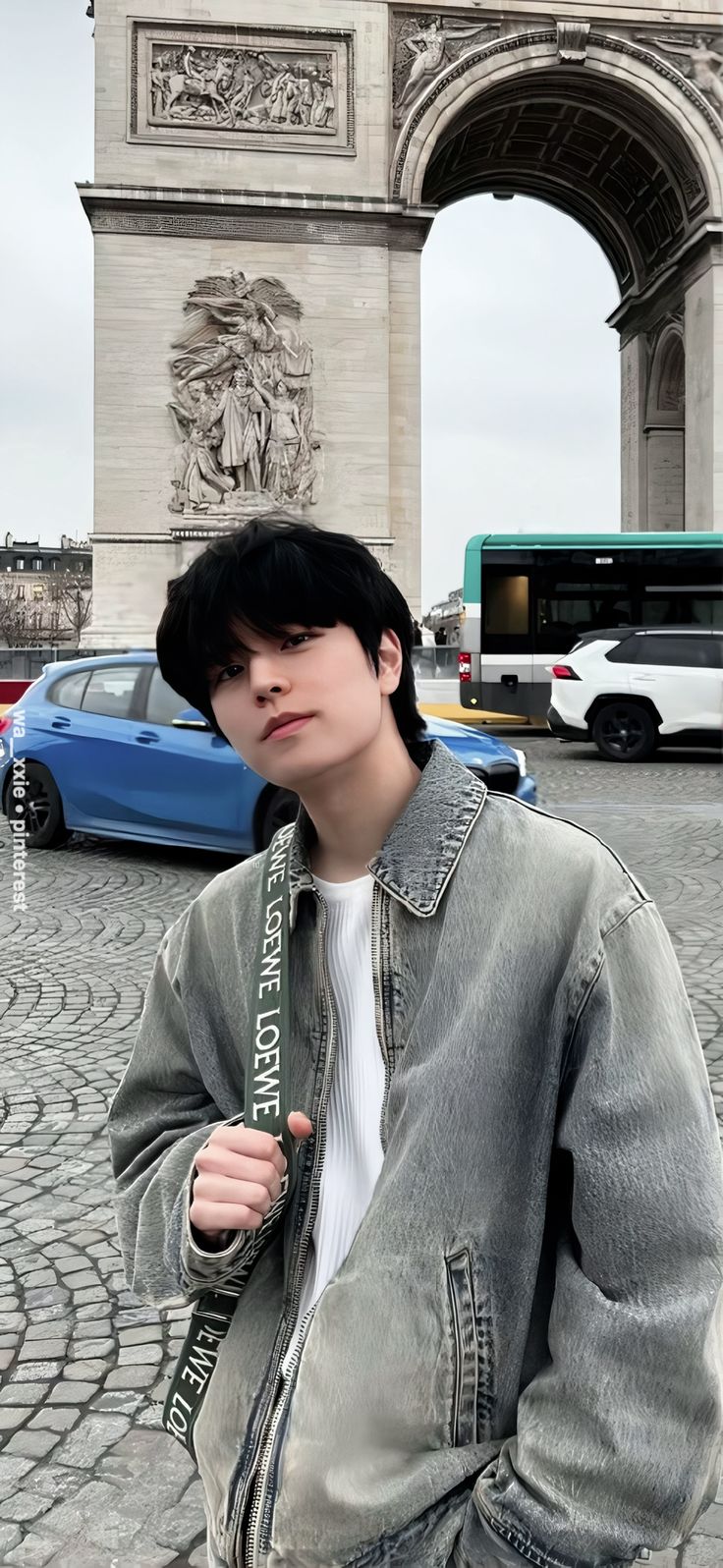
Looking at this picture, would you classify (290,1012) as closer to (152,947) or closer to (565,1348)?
(565,1348)

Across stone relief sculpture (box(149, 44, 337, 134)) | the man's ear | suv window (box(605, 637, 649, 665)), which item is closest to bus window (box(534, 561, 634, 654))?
suv window (box(605, 637, 649, 665))

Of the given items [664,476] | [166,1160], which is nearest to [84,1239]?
[166,1160]

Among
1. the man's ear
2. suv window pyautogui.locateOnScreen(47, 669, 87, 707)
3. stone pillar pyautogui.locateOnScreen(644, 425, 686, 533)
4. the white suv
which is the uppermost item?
stone pillar pyautogui.locateOnScreen(644, 425, 686, 533)

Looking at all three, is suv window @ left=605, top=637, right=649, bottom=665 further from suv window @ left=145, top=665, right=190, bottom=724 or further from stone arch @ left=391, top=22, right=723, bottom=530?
stone arch @ left=391, top=22, right=723, bottom=530

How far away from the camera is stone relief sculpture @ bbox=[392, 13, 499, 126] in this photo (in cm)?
1912

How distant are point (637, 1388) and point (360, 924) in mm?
438

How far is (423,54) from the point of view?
754 inches

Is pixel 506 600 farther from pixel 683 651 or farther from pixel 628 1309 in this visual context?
pixel 628 1309

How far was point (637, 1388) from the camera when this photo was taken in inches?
38.5

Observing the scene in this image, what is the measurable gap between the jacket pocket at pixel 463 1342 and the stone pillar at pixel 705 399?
1975 centimetres

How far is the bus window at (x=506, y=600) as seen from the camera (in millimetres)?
16609

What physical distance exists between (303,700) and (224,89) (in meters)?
19.6

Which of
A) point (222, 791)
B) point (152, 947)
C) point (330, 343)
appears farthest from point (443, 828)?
point (330, 343)

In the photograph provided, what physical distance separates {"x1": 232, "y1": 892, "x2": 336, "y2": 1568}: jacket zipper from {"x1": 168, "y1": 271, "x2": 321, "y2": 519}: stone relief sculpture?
17.5 m
